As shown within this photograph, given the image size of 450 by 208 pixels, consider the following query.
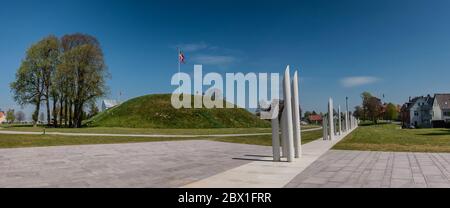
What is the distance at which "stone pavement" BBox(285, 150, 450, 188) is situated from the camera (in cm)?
687

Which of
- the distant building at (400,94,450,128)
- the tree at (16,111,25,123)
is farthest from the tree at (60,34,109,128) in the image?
the tree at (16,111,25,123)

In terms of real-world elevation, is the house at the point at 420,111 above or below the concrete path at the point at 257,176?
above

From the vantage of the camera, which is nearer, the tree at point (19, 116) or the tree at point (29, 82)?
the tree at point (29, 82)

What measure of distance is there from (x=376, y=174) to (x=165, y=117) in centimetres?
4666

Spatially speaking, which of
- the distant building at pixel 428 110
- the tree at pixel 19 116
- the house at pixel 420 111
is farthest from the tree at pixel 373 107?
the tree at pixel 19 116

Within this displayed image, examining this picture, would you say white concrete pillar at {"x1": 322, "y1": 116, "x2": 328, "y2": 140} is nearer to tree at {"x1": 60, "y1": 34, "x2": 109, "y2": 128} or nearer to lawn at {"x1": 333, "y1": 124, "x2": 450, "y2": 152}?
lawn at {"x1": 333, "y1": 124, "x2": 450, "y2": 152}

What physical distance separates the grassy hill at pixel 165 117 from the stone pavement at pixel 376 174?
4088 centimetres

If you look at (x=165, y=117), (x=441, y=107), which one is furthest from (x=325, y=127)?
(x=441, y=107)

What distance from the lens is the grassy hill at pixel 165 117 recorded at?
5009 centimetres

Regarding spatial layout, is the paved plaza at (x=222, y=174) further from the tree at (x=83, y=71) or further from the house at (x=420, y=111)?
the house at (x=420, y=111)
